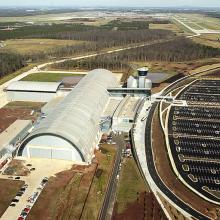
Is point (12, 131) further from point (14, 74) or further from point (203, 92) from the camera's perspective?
point (203, 92)

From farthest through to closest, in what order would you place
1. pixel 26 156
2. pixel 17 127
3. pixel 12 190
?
1. pixel 17 127
2. pixel 26 156
3. pixel 12 190

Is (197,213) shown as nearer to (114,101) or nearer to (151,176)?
(151,176)

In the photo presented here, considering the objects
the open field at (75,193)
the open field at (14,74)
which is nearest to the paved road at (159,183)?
the open field at (75,193)

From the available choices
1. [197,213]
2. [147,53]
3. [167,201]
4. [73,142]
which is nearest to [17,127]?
[73,142]

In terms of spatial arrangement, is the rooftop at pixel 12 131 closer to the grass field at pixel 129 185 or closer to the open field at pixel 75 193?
the open field at pixel 75 193

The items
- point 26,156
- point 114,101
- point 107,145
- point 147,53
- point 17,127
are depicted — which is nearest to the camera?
point 26,156

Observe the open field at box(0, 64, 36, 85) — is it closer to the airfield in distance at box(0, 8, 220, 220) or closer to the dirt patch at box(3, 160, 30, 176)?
the airfield in distance at box(0, 8, 220, 220)

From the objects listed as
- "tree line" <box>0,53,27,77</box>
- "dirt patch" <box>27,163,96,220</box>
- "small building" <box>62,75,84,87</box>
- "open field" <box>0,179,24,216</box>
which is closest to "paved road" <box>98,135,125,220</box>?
"dirt patch" <box>27,163,96,220</box>
